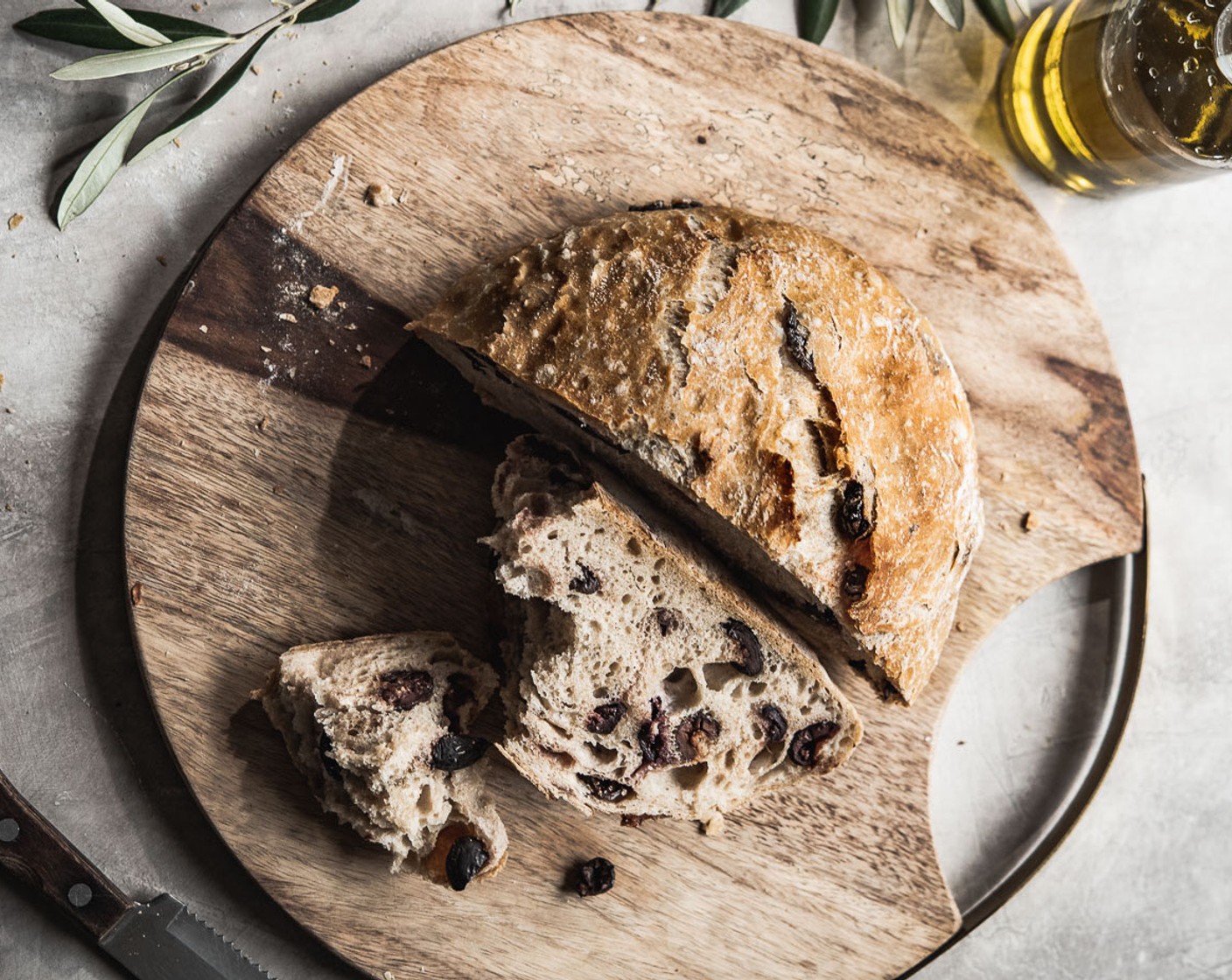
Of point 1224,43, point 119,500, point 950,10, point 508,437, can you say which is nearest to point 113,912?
point 119,500

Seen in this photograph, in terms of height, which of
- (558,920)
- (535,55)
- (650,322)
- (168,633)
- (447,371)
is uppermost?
(535,55)

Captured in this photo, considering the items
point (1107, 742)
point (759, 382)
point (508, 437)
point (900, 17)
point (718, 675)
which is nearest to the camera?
point (759, 382)

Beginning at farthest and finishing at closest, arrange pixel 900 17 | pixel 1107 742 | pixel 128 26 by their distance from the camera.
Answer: pixel 1107 742 < pixel 900 17 < pixel 128 26

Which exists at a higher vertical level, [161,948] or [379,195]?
[379,195]

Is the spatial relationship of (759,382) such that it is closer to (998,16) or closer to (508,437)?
(508,437)

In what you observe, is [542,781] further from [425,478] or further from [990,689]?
[990,689]

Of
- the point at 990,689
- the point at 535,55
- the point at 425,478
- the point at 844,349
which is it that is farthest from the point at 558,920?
the point at 535,55

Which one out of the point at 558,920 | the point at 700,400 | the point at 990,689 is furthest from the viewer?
the point at 990,689

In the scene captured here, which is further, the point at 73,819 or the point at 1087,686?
the point at 1087,686
